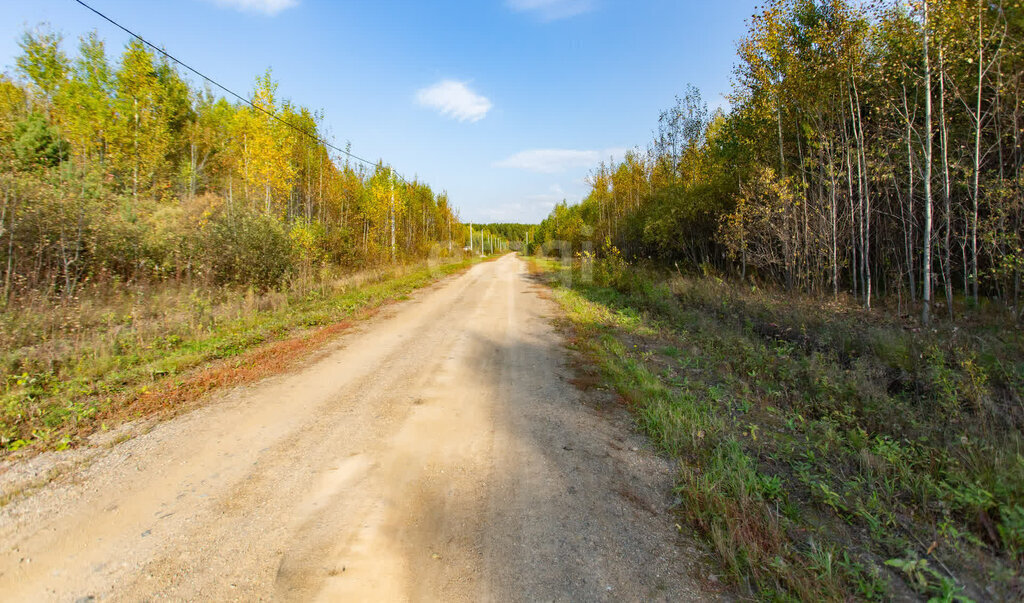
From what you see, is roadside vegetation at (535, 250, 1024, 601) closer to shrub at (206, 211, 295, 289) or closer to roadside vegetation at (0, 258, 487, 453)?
roadside vegetation at (0, 258, 487, 453)

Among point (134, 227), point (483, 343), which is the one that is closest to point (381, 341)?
point (483, 343)

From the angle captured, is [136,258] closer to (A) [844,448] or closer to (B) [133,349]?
(B) [133,349]

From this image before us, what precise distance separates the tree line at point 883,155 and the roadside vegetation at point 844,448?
8.11 feet

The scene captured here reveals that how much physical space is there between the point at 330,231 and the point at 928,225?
21549mm

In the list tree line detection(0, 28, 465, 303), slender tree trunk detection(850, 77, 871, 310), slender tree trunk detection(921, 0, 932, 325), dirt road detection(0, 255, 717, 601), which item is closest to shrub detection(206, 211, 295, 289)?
tree line detection(0, 28, 465, 303)

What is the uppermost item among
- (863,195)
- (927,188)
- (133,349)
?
(863,195)

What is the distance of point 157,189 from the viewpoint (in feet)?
49.6

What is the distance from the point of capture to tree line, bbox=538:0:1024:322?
7672mm

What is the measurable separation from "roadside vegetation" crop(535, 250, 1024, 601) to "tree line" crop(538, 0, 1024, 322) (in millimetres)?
2471

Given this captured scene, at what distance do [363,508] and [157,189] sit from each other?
59.2 feet

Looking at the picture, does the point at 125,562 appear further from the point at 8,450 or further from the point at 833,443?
the point at 833,443

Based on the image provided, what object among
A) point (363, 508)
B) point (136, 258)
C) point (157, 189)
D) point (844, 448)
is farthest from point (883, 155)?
point (157, 189)

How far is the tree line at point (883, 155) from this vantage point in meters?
7.67

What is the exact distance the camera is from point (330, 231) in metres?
20.8
